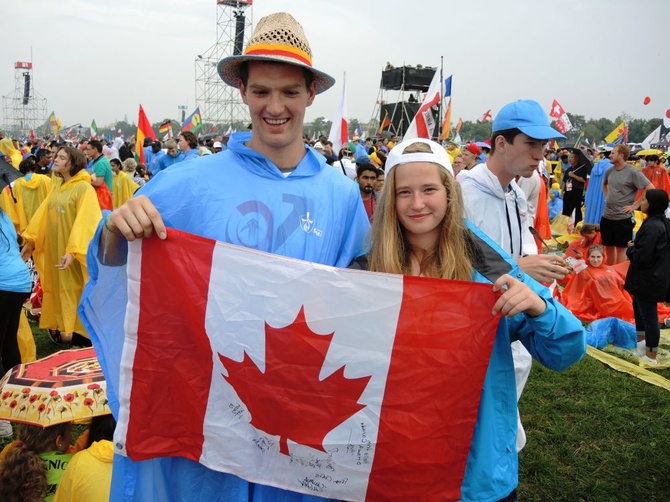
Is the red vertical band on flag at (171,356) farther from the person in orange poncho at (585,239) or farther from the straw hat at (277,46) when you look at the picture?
the person in orange poncho at (585,239)

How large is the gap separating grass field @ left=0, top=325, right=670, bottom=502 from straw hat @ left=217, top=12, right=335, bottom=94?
3.23m

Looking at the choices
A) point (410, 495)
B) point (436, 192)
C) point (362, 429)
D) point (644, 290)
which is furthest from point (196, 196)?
point (644, 290)

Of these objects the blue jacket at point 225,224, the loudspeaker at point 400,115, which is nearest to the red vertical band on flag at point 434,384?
the blue jacket at point 225,224

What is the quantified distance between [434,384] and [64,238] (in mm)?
5126

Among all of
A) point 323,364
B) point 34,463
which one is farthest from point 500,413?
point 34,463

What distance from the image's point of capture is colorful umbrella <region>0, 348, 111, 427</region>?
9.24 feet

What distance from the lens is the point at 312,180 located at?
2139 millimetres

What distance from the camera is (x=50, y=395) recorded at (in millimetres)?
2867

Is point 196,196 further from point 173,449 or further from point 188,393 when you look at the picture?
point 173,449

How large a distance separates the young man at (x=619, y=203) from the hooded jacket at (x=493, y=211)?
263 inches

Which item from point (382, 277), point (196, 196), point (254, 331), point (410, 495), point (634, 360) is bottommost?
point (634, 360)

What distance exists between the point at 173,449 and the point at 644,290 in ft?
17.9

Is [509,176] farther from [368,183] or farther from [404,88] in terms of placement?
[404,88]

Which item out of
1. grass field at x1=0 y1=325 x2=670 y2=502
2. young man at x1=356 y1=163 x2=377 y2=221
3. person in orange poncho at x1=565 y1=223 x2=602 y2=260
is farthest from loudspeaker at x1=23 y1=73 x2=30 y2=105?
grass field at x1=0 y1=325 x2=670 y2=502
